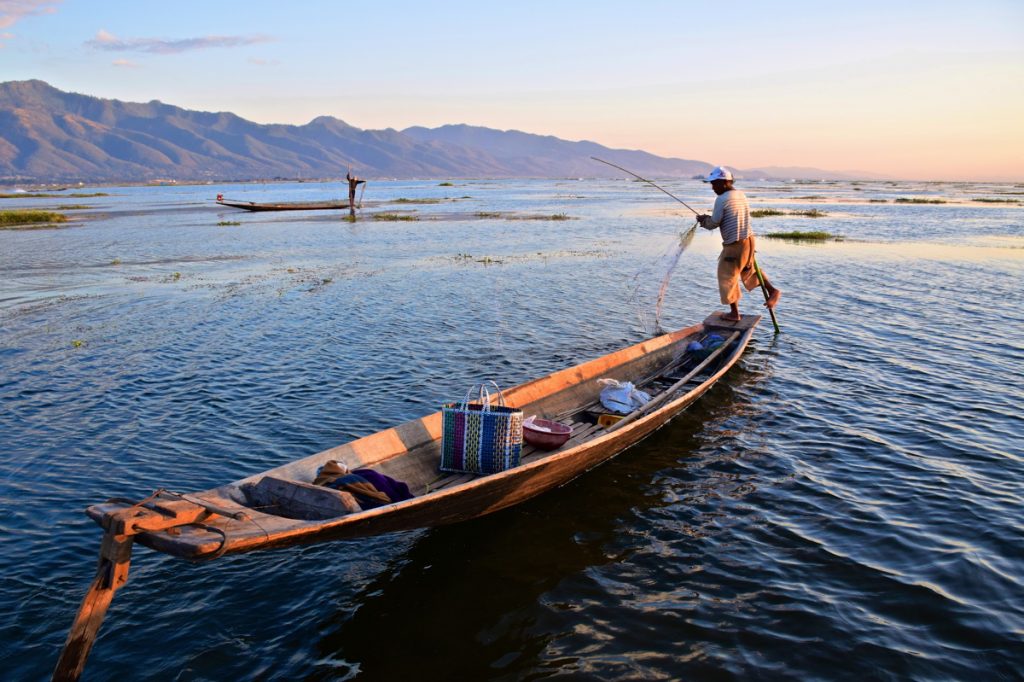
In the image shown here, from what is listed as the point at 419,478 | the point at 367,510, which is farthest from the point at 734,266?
the point at 367,510

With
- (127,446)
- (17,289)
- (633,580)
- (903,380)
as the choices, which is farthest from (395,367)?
(17,289)

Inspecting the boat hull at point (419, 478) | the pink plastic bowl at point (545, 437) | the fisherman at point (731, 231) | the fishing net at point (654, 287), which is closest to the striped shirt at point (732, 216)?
the fisherman at point (731, 231)

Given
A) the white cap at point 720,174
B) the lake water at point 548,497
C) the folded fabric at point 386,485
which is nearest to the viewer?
the lake water at point 548,497

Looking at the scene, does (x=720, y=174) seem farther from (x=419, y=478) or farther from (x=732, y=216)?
(x=419, y=478)

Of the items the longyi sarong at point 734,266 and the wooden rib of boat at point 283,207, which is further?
the wooden rib of boat at point 283,207

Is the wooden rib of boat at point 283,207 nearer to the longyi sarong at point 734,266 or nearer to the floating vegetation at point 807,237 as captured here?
the floating vegetation at point 807,237

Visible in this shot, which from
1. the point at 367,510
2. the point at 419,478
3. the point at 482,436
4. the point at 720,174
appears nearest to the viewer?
the point at 367,510

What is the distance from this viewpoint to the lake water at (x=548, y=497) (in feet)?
16.9

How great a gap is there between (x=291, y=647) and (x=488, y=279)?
17578 millimetres

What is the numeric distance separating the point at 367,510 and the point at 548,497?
3.10m

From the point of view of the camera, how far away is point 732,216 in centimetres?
1254

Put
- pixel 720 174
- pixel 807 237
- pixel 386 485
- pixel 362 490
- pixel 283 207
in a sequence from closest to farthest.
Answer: pixel 362 490, pixel 386 485, pixel 720 174, pixel 807 237, pixel 283 207

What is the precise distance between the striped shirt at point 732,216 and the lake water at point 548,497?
8.29 feet

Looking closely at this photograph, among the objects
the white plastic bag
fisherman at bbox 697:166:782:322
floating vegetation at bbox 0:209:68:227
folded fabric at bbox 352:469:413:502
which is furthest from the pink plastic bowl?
floating vegetation at bbox 0:209:68:227
